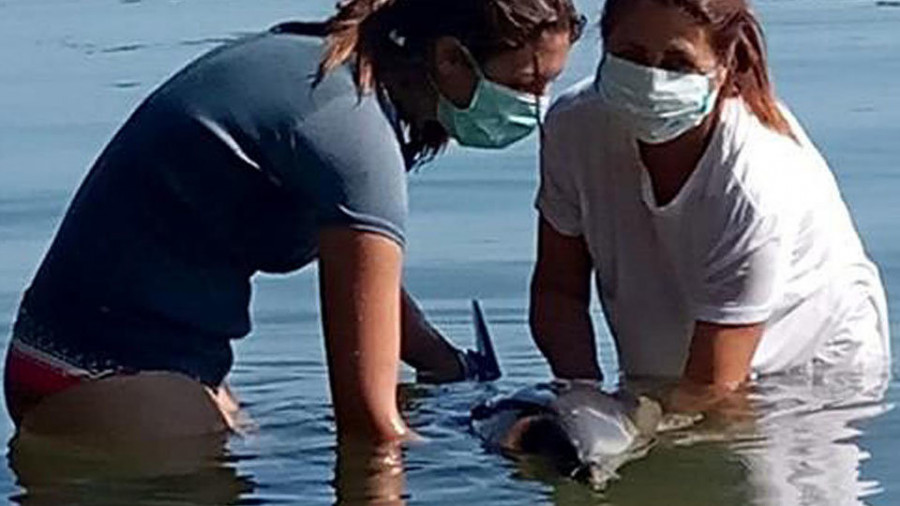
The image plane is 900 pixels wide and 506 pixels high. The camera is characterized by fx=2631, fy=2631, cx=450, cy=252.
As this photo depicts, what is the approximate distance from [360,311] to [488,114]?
2.02 feet

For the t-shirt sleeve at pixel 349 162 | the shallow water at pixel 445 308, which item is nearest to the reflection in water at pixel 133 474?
the shallow water at pixel 445 308

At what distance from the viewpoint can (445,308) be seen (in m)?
8.95

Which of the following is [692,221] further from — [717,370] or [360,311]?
[360,311]

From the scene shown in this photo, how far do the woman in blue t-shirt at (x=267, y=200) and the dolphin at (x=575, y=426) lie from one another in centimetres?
49

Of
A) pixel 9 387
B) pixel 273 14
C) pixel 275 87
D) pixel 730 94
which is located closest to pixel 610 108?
pixel 730 94

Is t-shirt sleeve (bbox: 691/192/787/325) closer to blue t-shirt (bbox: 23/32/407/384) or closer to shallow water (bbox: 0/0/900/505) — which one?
shallow water (bbox: 0/0/900/505)

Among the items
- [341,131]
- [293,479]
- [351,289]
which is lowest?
[293,479]

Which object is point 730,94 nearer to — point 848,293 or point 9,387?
point 848,293

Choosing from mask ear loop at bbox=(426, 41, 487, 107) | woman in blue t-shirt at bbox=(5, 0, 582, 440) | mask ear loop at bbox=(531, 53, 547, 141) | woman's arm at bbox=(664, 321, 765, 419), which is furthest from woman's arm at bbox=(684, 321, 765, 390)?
mask ear loop at bbox=(426, 41, 487, 107)

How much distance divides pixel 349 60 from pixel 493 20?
0.35m

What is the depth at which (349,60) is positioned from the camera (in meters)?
5.64

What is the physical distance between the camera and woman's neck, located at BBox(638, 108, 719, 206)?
648 cm

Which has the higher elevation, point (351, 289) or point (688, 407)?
point (351, 289)

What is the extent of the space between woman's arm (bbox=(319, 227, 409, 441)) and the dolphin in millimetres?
695
